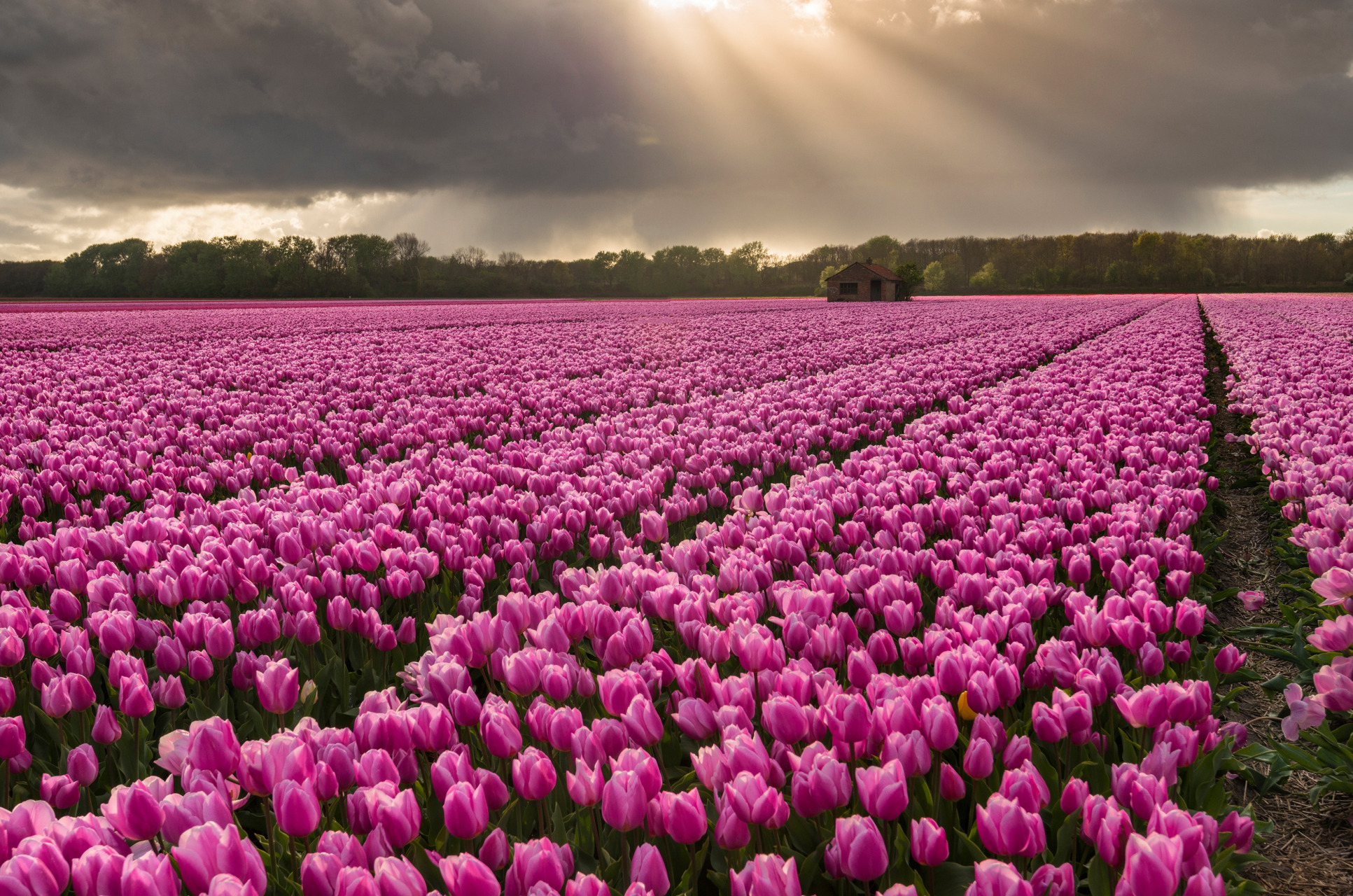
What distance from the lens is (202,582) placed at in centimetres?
377

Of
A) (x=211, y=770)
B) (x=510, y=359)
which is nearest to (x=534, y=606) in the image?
(x=211, y=770)

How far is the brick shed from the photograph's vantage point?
80.4 meters

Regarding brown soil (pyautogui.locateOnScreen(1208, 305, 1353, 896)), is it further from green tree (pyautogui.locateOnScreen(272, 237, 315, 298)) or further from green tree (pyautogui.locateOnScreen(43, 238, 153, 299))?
green tree (pyautogui.locateOnScreen(43, 238, 153, 299))

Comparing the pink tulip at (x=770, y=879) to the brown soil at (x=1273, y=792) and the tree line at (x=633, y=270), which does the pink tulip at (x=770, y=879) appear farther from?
the tree line at (x=633, y=270)

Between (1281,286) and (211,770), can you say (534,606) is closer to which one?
(211,770)

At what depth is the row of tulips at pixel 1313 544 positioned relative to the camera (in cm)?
307

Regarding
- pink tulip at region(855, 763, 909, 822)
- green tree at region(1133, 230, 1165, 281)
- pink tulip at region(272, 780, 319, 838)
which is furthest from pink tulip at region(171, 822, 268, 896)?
green tree at region(1133, 230, 1165, 281)

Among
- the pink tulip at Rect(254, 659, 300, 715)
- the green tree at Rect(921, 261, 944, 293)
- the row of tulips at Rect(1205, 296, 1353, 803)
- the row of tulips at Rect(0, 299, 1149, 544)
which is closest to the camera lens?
the pink tulip at Rect(254, 659, 300, 715)

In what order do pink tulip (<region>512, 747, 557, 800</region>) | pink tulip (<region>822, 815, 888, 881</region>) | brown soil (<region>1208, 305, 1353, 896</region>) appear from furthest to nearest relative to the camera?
brown soil (<region>1208, 305, 1353, 896</region>), pink tulip (<region>512, 747, 557, 800</region>), pink tulip (<region>822, 815, 888, 881</region>)

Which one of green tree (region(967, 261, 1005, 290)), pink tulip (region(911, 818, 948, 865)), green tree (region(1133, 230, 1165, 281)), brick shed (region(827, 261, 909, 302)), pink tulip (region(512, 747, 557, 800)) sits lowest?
pink tulip (region(911, 818, 948, 865))

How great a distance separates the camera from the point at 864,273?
81938 mm

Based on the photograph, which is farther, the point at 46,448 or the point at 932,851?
the point at 46,448

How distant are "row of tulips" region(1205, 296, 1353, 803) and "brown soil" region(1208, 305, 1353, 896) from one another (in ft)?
0.29

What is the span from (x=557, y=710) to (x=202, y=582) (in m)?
2.42
